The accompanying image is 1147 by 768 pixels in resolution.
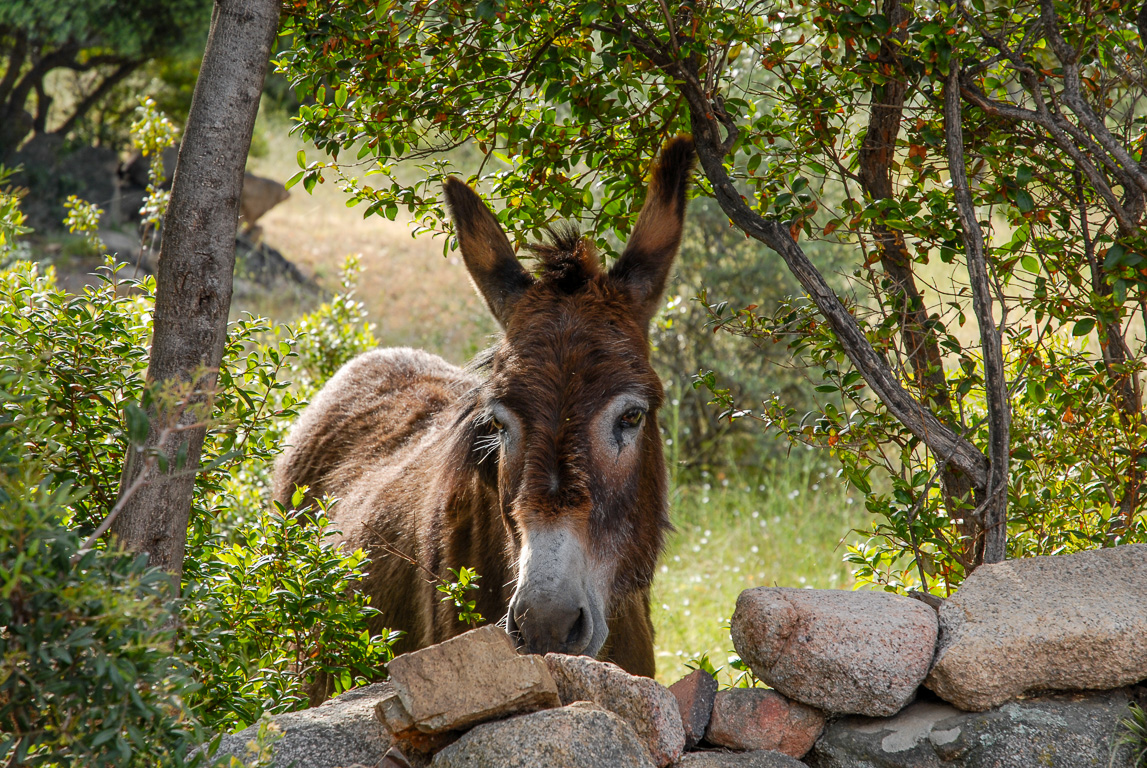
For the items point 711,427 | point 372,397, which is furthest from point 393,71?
point 711,427

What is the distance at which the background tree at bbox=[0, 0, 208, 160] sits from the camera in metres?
12.7

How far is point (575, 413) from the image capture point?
2.53 metres

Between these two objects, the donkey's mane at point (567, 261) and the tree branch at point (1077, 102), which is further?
the donkey's mane at point (567, 261)

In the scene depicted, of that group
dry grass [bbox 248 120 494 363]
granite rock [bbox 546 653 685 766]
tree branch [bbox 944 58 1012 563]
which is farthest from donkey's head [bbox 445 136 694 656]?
dry grass [bbox 248 120 494 363]

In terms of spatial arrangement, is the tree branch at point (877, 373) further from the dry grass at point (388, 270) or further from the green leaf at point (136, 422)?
the dry grass at point (388, 270)

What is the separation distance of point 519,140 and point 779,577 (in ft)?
13.7

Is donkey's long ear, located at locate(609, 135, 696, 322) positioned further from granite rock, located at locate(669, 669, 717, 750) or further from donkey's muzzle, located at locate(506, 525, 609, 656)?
granite rock, located at locate(669, 669, 717, 750)

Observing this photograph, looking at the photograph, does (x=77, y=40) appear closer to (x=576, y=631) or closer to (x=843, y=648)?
(x=576, y=631)

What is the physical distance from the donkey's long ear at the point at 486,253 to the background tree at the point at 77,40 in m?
12.8

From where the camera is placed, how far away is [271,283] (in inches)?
532

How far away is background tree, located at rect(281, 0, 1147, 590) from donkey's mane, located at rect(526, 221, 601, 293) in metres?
0.30

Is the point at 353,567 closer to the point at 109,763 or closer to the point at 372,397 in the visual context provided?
the point at 109,763

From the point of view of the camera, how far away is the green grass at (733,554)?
5.57m

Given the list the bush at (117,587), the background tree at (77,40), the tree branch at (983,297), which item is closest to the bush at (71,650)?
the bush at (117,587)
